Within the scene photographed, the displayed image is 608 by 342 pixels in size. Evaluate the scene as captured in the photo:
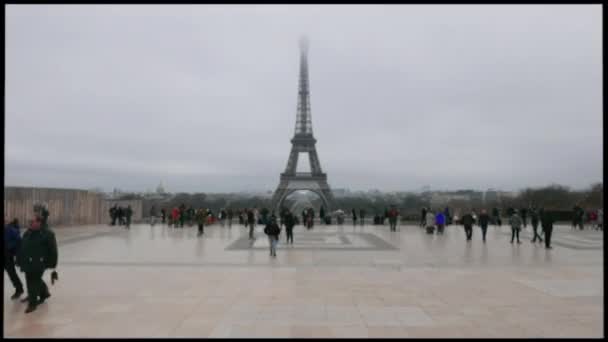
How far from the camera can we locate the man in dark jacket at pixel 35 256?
760 centimetres

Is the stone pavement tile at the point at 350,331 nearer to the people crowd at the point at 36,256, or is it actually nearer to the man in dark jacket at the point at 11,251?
the people crowd at the point at 36,256

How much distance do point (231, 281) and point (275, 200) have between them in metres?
58.1

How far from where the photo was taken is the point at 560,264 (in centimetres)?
1302

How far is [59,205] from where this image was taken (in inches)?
1102

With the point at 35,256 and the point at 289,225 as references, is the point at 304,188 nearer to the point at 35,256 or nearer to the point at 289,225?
the point at 289,225

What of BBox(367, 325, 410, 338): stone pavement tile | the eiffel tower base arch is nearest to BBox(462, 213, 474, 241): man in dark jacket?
BBox(367, 325, 410, 338): stone pavement tile

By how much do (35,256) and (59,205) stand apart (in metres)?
22.4

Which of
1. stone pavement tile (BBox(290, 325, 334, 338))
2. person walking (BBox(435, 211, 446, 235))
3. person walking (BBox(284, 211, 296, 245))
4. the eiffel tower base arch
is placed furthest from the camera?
the eiffel tower base arch

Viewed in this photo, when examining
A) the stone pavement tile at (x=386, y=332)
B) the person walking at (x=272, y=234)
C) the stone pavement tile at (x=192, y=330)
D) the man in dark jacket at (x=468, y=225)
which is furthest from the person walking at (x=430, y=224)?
the stone pavement tile at (x=192, y=330)

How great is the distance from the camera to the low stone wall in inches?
982

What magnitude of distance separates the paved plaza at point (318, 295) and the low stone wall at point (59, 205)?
466 inches

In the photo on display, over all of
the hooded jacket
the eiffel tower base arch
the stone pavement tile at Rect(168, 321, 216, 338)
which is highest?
the eiffel tower base arch

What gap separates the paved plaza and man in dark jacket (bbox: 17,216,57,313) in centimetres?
36

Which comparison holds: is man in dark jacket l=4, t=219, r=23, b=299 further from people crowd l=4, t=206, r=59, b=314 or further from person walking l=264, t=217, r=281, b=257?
person walking l=264, t=217, r=281, b=257
